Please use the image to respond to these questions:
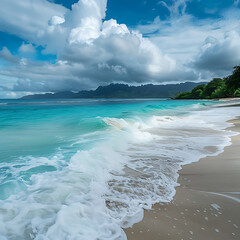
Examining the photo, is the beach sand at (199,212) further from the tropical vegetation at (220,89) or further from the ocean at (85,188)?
the tropical vegetation at (220,89)

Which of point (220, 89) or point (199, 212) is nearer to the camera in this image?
point (199, 212)

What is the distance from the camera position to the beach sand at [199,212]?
226 centimetres

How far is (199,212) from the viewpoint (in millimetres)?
2697

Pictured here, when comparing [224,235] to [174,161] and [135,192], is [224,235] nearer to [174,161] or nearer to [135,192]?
[135,192]

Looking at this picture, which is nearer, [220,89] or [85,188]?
[85,188]

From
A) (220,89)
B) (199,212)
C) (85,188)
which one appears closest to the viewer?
(199,212)

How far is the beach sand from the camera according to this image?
2256 mm

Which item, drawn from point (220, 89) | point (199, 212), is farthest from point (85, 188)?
point (220, 89)

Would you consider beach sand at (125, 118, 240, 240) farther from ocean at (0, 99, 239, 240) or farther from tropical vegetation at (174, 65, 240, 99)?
tropical vegetation at (174, 65, 240, 99)

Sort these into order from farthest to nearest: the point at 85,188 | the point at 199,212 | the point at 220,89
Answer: the point at 220,89 < the point at 85,188 < the point at 199,212

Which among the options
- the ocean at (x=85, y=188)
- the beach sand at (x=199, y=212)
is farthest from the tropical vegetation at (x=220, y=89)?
the beach sand at (x=199, y=212)

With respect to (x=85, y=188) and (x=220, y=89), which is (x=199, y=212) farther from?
(x=220, y=89)

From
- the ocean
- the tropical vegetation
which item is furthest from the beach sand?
the tropical vegetation

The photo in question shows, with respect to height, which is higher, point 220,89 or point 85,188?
point 220,89
